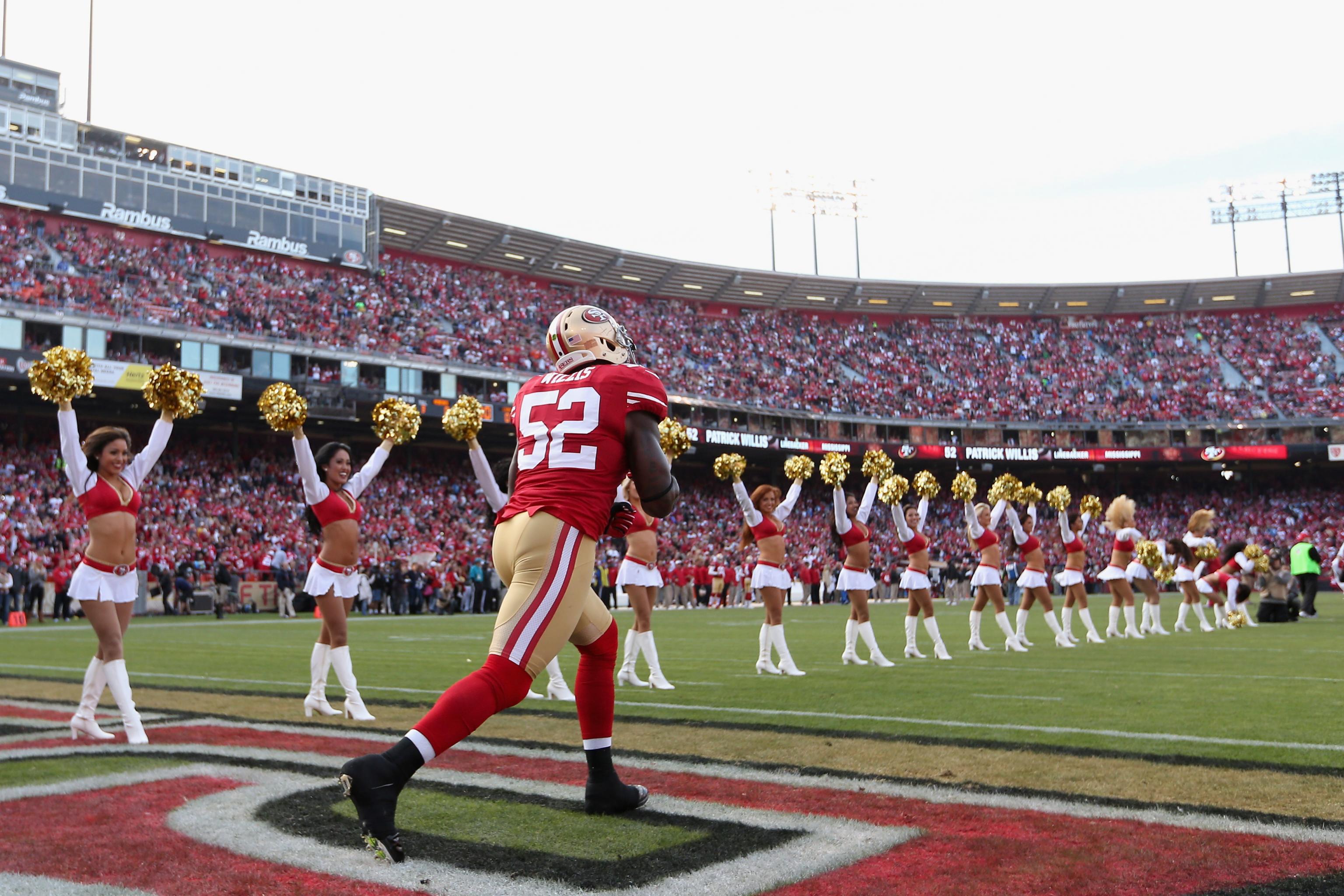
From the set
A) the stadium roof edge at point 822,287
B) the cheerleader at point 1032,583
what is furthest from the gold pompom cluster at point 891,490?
the stadium roof edge at point 822,287

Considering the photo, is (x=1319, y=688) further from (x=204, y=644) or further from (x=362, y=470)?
(x=204, y=644)

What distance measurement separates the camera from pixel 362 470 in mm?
7914

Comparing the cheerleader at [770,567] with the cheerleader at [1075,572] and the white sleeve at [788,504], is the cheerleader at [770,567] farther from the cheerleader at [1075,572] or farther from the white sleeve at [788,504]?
the cheerleader at [1075,572]

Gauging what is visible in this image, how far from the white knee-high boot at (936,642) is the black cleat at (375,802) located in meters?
10.5

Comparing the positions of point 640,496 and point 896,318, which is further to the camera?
point 896,318

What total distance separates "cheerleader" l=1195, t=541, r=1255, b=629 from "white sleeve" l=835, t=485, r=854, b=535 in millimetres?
10727

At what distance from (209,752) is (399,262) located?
4153 cm

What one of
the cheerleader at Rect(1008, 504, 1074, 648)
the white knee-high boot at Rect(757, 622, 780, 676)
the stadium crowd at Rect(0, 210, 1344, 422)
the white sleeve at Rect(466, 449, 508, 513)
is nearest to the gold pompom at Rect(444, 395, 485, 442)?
the white sleeve at Rect(466, 449, 508, 513)

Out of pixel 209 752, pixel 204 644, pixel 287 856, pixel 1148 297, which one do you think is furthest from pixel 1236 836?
pixel 1148 297

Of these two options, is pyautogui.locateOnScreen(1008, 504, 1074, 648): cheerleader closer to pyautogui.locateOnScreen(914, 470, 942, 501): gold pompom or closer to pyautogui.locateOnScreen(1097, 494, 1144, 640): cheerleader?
pyautogui.locateOnScreen(1097, 494, 1144, 640): cheerleader

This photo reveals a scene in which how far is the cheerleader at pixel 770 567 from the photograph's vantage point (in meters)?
10.8

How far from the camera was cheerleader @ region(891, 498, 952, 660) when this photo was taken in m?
13.4

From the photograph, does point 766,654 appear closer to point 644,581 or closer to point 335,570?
point 644,581

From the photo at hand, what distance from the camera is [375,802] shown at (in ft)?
11.3
